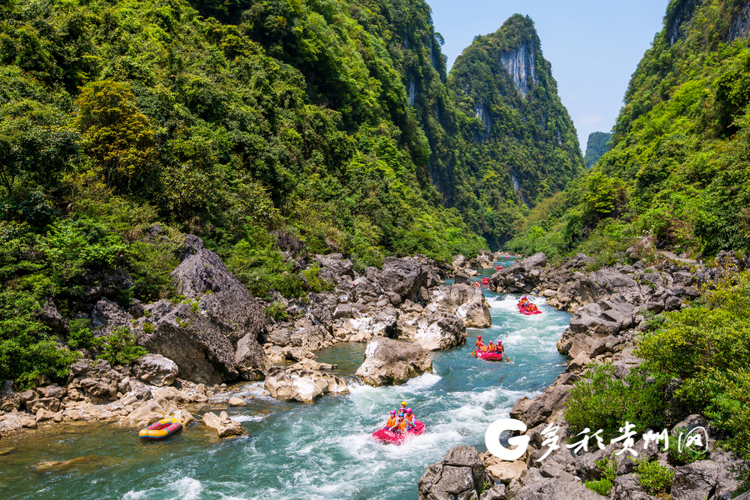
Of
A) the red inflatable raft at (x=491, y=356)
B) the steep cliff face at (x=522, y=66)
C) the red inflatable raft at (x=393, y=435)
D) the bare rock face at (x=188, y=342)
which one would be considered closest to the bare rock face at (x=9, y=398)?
the bare rock face at (x=188, y=342)

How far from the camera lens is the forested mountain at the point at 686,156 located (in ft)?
62.5

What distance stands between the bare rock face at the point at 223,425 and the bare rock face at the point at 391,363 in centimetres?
514

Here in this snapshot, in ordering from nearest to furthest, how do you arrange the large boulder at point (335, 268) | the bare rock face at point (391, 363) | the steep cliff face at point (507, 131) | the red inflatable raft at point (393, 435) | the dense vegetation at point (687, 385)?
the dense vegetation at point (687, 385), the red inflatable raft at point (393, 435), the bare rock face at point (391, 363), the large boulder at point (335, 268), the steep cliff face at point (507, 131)

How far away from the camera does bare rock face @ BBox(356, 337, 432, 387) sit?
14.8m

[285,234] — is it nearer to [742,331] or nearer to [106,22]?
[106,22]

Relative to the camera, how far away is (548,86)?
153m

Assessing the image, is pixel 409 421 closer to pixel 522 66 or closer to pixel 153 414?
pixel 153 414

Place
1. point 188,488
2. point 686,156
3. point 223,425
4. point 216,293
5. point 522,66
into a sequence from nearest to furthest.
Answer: point 188,488
point 223,425
point 216,293
point 686,156
point 522,66

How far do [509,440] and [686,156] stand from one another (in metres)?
28.9

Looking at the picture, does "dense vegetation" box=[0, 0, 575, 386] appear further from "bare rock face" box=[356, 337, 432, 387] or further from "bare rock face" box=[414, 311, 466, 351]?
"bare rock face" box=[414, 311, 466, 351]

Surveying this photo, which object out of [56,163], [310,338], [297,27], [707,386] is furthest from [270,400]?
[297,27]

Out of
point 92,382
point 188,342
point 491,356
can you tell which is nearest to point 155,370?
point 188,342

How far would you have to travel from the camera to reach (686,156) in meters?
29.1

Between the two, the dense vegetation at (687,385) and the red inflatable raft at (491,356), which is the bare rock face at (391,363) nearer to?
the red inflatable raft at (491,356)
